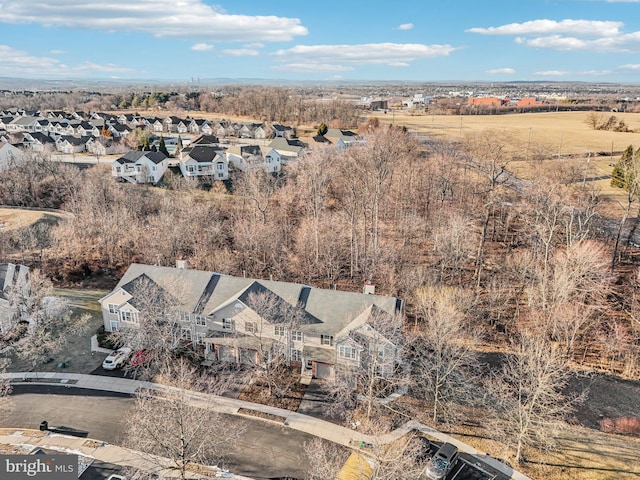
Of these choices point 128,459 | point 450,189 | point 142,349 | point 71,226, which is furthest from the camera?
point 450,189

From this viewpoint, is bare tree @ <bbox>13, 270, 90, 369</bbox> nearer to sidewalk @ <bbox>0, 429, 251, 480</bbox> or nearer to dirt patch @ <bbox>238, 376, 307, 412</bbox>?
sidewalk @ <bbox>0, 429, 251, 480</bbox>

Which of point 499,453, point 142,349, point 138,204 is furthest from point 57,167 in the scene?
point 499,453

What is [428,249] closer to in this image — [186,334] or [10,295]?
[186,334]

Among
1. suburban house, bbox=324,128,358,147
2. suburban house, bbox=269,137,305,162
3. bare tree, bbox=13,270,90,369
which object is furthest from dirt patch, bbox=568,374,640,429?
suburban house, bbox=324,128,358,147

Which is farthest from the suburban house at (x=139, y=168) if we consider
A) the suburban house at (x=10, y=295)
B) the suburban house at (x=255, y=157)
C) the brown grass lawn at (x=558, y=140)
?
the brown grass lawn at (x=558, y=140)

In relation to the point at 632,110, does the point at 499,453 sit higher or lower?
lower

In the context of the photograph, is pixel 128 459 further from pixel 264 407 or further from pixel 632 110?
pixel 632 110
